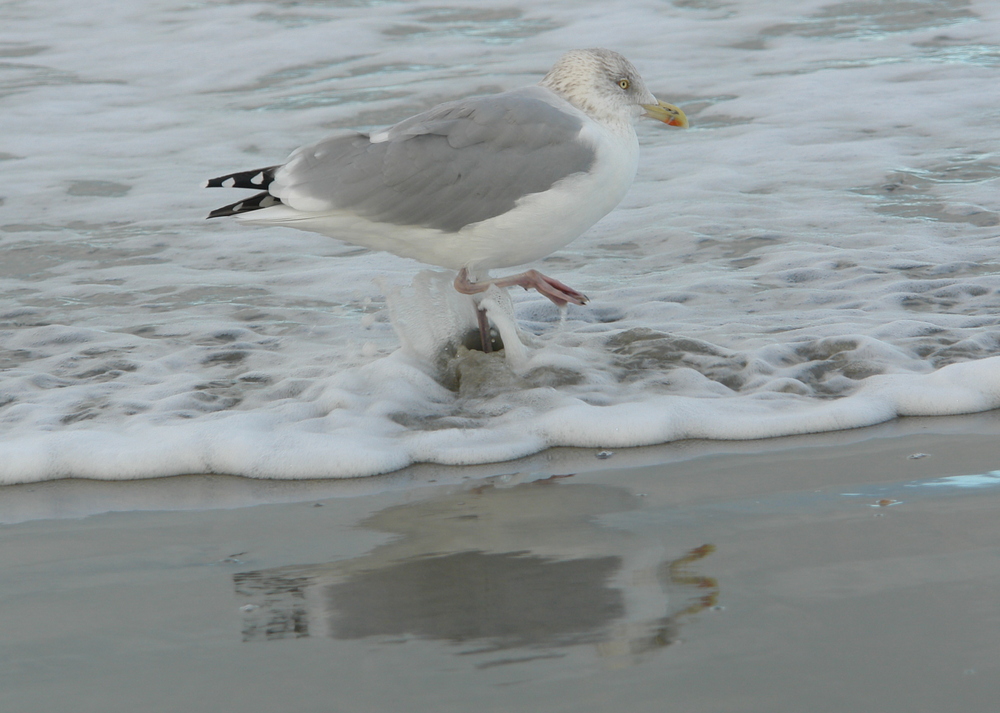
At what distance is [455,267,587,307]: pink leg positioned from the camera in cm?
421

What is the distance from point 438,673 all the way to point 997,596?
107 cm

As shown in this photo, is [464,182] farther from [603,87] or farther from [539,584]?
[539,584]

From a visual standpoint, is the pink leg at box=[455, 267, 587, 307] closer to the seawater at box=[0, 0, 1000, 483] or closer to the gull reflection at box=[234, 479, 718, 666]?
the seawater at box=[0, 0, 1000, 483]

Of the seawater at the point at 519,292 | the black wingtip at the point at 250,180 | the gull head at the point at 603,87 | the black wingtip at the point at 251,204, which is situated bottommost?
the seawater at the point at 519,292

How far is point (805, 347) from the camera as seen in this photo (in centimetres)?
415

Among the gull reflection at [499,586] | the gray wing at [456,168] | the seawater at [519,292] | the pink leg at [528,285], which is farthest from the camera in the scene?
the pink leg at [528,285]

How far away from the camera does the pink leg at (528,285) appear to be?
4.21 m

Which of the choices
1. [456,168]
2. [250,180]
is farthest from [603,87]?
[250,180]

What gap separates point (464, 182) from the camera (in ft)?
12.8

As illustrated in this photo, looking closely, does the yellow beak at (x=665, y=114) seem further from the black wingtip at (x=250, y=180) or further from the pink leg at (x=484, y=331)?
the black wingtip at (x=250, y=180)

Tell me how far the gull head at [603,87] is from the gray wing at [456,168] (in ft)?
0.74

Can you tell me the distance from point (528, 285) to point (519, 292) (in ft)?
3.73

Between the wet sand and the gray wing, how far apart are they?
1.01 meters

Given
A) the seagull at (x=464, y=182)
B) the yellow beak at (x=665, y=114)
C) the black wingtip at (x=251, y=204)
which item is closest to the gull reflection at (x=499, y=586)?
the seagull at (x=464, y=182)
